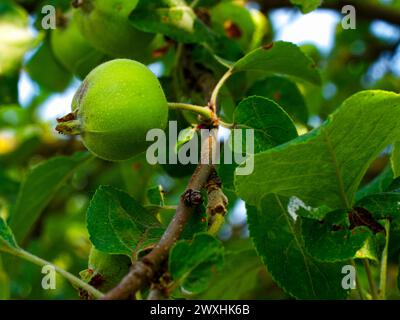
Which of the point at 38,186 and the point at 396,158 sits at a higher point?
the point at 38,186

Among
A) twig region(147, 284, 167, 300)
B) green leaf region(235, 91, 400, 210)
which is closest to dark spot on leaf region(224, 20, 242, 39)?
green leaf region(235, 91, 400, 210)

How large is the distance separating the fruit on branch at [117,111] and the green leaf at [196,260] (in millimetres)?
225

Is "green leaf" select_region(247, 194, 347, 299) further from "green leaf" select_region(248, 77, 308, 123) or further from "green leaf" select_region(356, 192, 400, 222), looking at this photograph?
"green leaf" select_region(248, 77, 308, 123)

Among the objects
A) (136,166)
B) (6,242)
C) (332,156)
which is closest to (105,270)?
(6,242)

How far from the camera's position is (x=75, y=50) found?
1.54 m

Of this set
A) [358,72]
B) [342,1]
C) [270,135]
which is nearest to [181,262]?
[270,135]

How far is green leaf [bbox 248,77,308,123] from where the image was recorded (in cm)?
143

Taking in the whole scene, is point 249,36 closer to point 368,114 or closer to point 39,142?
point 368,114

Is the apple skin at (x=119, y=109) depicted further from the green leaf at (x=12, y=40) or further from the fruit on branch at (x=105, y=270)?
the green leaf at (x=12, y=40)

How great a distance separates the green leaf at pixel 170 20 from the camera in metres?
1.25

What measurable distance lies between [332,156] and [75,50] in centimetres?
→ 79

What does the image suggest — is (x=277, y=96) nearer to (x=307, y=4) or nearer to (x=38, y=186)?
(x=307, y=4)

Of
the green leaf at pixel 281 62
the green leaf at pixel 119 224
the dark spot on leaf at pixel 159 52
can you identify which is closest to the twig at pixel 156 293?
the green leaf at pixel 119 224

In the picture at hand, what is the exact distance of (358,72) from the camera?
2.54 m
